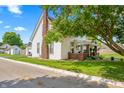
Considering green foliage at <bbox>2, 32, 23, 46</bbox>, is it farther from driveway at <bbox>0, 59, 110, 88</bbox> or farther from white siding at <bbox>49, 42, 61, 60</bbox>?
driveway at <bbox>0, 59, 110, 88</bbox>

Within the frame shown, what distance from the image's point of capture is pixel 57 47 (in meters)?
31.0

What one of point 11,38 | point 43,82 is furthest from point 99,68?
point 11,38

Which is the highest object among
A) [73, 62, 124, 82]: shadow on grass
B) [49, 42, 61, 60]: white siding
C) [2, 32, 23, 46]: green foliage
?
[2, 32, 23, 46]: green foliage

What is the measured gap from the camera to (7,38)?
109625 millimetres

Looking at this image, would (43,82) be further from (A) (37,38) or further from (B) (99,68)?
(A) (37,38)

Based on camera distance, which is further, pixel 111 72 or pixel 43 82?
pixel 111 72

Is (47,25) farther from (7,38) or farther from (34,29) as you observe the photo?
(7,38)

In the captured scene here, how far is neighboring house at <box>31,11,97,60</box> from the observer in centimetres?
3093

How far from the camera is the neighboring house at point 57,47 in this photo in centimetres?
3093

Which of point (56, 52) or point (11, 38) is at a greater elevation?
point (11, 38)

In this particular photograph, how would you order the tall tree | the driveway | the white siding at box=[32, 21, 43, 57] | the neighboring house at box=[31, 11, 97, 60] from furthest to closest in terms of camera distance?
the white siding at box=[32, 21, 43, 57], the neighboring house at box=[31, 11, 97, 60], the tall tree, the driveway

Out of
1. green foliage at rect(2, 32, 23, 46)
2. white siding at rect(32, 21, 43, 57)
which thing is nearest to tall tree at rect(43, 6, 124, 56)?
white siding at rect(32, 21, 43, 57)
